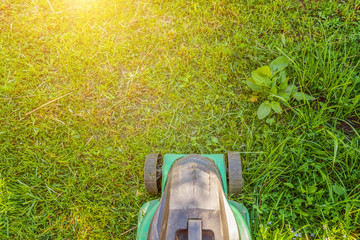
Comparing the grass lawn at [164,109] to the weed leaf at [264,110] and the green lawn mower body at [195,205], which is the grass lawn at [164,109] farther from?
the green lawn mower body at [195,205]

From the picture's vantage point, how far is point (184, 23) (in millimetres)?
2898

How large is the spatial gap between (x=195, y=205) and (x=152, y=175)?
0.72 meters

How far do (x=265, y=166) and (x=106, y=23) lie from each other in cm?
216

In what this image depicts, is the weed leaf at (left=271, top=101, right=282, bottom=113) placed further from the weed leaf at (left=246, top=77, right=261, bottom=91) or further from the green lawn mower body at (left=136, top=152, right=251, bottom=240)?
the green lawn mower body at (left=136, top=152, right=251, bottom=240)

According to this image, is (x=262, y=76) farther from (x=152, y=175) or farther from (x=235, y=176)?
(x=152, y=175)

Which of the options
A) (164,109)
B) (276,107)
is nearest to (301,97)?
(276,107)

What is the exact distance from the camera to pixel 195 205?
5.04 feet

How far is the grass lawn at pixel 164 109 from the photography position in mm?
2297

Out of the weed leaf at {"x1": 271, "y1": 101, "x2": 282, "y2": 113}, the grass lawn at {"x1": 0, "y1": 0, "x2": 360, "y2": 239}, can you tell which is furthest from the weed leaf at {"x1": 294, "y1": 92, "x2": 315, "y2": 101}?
the weed leaf at {"x1": 271, "y1": 101, "x2": 282, "y2": 113}

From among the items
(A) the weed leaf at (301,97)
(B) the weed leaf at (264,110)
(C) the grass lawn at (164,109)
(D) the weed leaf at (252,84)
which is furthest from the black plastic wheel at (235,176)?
(A) the weed leaf at (301,97)

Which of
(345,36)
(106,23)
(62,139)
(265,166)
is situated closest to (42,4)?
(106,23)

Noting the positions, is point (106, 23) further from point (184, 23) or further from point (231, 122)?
point (231, 122)

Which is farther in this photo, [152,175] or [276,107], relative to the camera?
[276,107]

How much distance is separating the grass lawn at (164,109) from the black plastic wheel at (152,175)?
0.19 m
